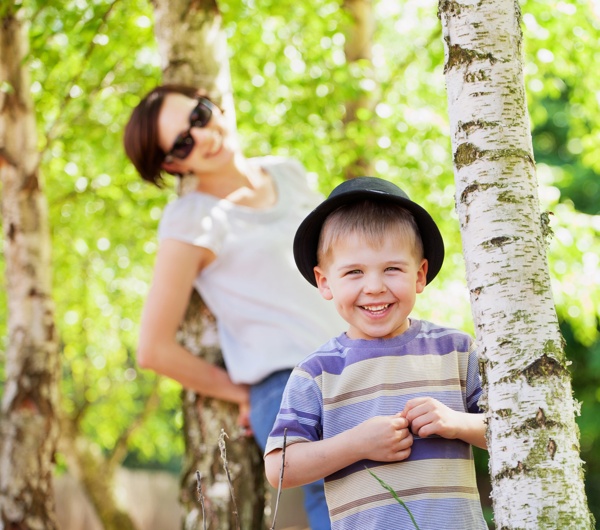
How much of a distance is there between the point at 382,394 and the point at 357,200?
0.47 m

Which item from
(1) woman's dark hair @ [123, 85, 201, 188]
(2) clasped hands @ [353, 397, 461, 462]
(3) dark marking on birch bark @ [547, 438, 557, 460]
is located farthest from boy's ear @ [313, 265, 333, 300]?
(1) woman's dark hair @ [123, 85, 201, 188]

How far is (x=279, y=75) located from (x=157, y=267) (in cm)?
396

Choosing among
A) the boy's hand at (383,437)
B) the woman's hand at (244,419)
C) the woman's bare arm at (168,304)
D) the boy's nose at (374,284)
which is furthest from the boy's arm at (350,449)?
the woman's hand at (244,419)

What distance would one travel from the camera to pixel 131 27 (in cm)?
570

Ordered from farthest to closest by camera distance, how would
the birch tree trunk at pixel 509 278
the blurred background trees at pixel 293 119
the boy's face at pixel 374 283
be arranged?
the blurred background trees at pixel 293 119 < the boy's face at pixel 374 283 < the birch tree trunk at pixel 509 278

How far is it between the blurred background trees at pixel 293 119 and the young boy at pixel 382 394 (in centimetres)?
315

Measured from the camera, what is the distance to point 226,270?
129 inches

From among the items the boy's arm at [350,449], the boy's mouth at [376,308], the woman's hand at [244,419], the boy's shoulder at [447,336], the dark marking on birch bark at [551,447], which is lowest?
the dark marking on birch bark at [551,447]

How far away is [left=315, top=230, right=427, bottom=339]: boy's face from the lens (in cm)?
209

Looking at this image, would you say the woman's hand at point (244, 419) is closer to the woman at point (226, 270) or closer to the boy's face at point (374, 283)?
the woman at point (226, 270)

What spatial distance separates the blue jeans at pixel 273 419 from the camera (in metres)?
2.93

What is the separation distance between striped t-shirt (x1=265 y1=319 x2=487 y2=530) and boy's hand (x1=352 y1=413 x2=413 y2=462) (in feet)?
0.23

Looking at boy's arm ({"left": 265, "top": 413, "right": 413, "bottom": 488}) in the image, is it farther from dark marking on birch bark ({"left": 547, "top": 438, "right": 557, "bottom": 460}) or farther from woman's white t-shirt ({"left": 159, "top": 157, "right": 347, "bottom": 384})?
woman's white t-shirt ({"left": 159, "top": 157, "right": 347, "bottom": 384})

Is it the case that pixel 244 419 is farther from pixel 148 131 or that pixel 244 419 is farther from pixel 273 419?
pixel 148 131
